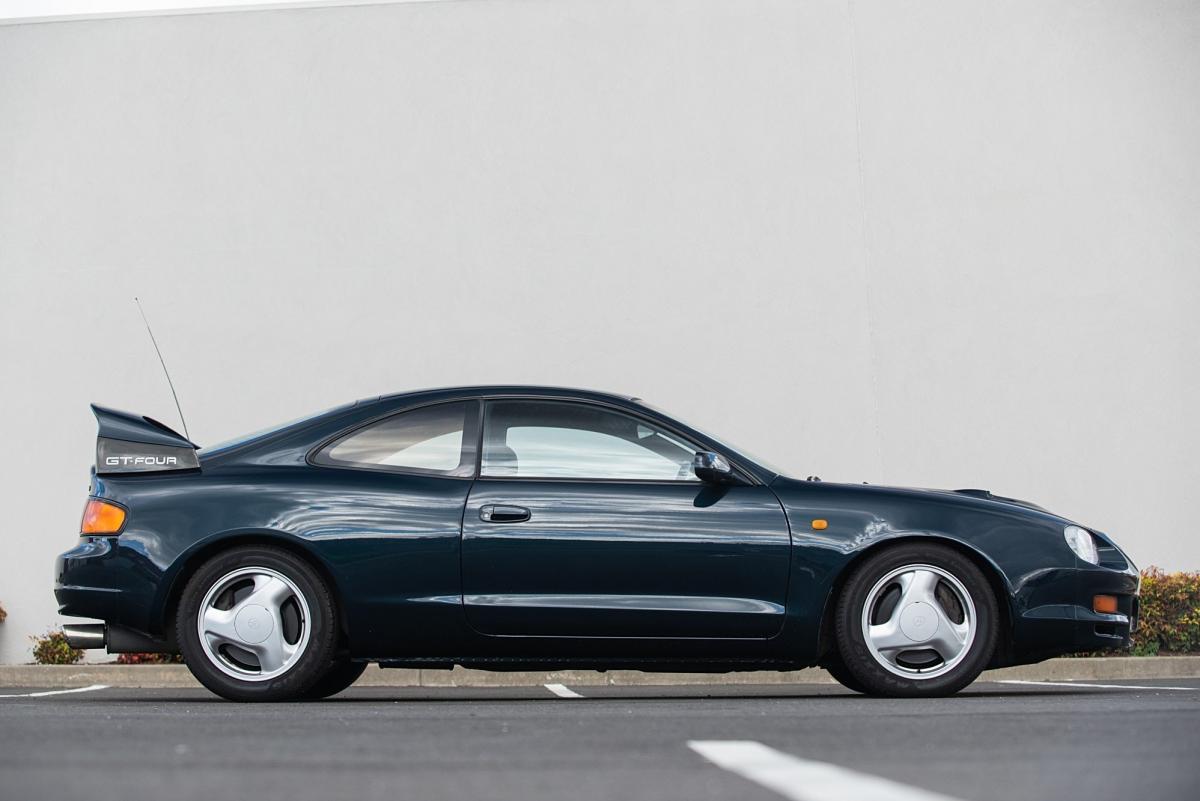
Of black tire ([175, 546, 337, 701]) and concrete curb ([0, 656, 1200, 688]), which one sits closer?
black tire ([175, 546, 337, 701])

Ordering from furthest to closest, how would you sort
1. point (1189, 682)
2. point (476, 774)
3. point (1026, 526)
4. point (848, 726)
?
point (1189, 682)
point (1026, 526)
point (848, 726)
point (476, 774)

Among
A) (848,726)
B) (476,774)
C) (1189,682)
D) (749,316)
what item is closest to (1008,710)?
(848,726)

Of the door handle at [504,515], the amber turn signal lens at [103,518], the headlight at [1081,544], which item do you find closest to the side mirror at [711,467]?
the door handle at [504,515]

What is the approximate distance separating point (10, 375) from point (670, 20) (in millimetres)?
6662

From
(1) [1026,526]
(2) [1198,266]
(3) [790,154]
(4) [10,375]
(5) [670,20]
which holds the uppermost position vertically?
(5) [670,20]

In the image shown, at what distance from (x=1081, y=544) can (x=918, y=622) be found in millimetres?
843

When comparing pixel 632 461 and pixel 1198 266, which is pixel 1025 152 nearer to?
pixel 1198 266

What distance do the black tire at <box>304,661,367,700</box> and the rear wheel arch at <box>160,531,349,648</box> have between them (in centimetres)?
27

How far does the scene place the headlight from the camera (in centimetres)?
675

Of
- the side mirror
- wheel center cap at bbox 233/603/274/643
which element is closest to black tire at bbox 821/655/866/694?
the side mirror

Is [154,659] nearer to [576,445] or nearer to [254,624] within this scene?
[254,624]

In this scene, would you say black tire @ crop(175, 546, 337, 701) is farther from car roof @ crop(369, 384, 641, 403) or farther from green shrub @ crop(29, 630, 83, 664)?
green shrub @ crop(29, 630, 83, 664)

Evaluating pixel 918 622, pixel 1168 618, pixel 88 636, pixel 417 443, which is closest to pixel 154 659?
pixel 88 636

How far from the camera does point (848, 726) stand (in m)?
5.03
